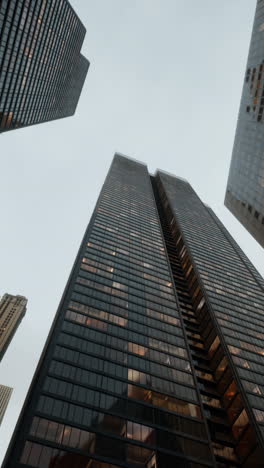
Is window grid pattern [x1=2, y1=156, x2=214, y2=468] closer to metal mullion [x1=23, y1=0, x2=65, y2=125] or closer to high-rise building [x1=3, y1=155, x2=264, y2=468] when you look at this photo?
high-rise building [x1=3, y1=155, x2=264, y2=468]

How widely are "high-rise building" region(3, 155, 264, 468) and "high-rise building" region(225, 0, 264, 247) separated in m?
24.3

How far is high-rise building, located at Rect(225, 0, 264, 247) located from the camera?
55.2m

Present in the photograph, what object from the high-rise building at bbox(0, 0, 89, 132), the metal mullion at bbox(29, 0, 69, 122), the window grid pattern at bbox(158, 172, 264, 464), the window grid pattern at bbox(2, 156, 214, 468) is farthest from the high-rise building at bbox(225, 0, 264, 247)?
the metal mullion at bbox(29, 0, 69, 122)

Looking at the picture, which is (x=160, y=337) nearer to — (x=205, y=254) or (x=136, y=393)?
(x=136, y=393)

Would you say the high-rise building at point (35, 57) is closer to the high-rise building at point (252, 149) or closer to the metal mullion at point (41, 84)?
the metal mullion at point (41, 84)

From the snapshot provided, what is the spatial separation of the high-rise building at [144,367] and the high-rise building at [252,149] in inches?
955

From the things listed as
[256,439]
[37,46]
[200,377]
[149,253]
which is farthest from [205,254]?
[37,46]

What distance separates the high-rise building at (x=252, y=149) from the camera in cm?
5516

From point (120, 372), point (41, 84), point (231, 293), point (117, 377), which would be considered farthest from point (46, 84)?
point (117, 377)

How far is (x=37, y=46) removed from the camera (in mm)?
91875

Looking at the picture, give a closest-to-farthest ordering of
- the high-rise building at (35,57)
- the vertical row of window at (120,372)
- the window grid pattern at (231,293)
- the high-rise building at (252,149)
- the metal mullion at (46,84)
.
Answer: the vertical row of window at (120,372) → the high-rise building at (252,149) → the window grid pattern at (231,293) → the high-rise building at (35,57) → the metal mullion at (46,84)

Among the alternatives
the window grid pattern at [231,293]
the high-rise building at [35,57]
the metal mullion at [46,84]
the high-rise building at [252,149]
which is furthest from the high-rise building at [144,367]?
the metal mullion at [46,84]

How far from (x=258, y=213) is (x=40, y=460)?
46.0 meters

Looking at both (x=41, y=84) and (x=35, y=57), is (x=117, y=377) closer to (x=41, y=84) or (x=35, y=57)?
(x=35, y=57)
